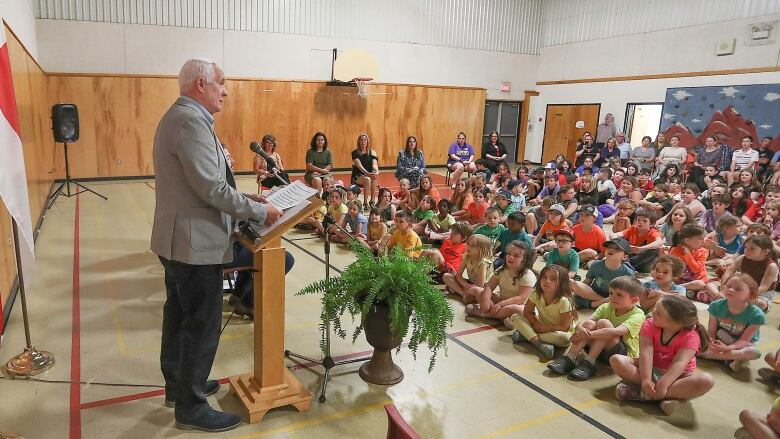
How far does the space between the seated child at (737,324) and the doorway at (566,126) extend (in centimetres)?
1264

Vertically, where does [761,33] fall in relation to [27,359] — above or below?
above

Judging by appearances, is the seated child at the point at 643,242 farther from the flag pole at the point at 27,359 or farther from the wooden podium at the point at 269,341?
the flag pole at the point at 27,359

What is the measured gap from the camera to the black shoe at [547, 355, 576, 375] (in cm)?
378

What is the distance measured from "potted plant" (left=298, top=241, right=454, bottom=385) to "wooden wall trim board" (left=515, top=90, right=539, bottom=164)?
15.6 metres

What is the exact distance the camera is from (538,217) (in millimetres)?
7809

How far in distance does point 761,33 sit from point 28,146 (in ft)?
46.5

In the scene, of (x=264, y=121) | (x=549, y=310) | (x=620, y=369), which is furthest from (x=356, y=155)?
(x=620, y=369)

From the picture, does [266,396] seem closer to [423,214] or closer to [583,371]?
[583,371]

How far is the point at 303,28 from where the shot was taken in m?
14.1

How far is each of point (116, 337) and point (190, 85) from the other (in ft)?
Answer: 7.97

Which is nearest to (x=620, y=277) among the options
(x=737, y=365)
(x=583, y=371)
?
(x=583, y=371)

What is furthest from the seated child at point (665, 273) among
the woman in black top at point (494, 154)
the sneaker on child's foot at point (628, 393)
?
the woman in black top at point (494, 154)

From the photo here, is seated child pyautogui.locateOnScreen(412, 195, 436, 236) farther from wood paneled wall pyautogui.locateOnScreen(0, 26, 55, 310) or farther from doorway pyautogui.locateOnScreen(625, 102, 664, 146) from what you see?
doorway pyautogui.locateOnScreen(625, 102, 664, 146)

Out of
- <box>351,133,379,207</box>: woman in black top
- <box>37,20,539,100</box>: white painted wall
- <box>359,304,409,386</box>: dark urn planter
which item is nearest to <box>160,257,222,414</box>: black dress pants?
<box>359,304,409,386</box>: dark urn planter
